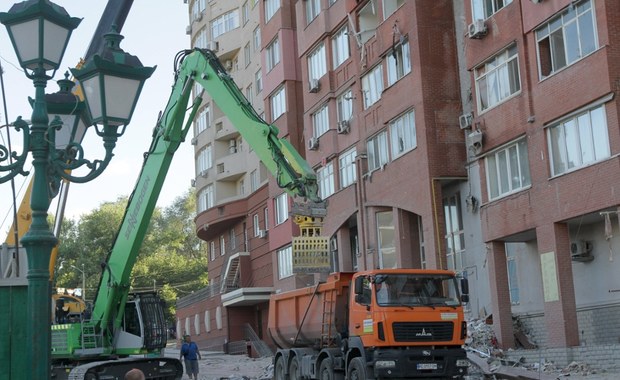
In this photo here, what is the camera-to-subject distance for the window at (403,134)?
32.0 metres

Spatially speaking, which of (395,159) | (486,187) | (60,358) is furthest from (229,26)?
(60,358)

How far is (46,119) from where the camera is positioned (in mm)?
9695

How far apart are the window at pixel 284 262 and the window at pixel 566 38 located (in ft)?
71.6

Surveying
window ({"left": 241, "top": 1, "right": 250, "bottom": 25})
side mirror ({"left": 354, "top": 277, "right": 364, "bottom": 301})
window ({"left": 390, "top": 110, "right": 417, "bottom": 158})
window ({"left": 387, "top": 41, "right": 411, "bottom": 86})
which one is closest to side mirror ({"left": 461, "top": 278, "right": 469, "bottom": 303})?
side mirror ({"left": 354, "top": 277, "right": 364, "bottom": 301})

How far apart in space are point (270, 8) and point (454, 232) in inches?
779

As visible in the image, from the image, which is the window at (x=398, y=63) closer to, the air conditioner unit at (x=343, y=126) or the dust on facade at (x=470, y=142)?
the dust on facade at (x=470, y=142)

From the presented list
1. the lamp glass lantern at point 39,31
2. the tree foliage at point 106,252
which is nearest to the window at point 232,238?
the tree foliage at point 106,252

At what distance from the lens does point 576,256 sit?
2714 centimetres

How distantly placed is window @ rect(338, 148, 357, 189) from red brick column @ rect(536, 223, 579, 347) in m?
12.6

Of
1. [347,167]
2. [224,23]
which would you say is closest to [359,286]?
[347,167]

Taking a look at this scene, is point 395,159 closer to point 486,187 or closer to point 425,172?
point 425,172

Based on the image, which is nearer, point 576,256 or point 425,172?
point 576,256

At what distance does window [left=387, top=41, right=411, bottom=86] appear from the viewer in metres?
32.4

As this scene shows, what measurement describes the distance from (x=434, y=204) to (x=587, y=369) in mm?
8920
